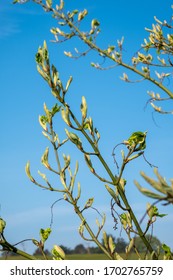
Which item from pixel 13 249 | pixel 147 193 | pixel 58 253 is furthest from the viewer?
pixel 58 253

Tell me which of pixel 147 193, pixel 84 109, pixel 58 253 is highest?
pixel 84 109

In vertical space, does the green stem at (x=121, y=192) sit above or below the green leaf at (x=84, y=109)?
below

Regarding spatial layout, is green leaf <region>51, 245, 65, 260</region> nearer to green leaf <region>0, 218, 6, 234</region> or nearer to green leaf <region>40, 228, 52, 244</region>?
green leaf <region>40, 228, 52, 244</region>

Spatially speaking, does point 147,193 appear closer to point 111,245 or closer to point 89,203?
point 111,245

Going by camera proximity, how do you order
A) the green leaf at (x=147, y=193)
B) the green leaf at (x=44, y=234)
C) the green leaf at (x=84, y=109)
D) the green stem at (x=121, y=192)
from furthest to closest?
the green leaf at (x=44, y=234)
the green leaf at (x=84, y=109)
the green stem at (x=121, y=192)
the green leaf at (x=147, y=193)

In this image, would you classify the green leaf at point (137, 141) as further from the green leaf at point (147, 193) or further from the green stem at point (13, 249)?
the green leaf at point (147, 193)

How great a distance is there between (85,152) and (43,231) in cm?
46

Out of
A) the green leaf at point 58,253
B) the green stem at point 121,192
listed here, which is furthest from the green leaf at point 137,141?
the green leaf at point 58,253

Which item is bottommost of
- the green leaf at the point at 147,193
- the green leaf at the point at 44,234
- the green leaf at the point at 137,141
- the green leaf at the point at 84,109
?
the green leaf at the point at 147,193

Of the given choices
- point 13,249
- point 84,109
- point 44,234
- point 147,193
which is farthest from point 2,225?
point 147,193

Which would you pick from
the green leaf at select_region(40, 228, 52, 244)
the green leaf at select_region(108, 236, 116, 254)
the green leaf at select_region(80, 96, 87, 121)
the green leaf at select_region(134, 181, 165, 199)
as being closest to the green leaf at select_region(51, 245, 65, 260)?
the green leaf at select_region(40, 228, 52, 244)

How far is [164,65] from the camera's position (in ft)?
13.0
